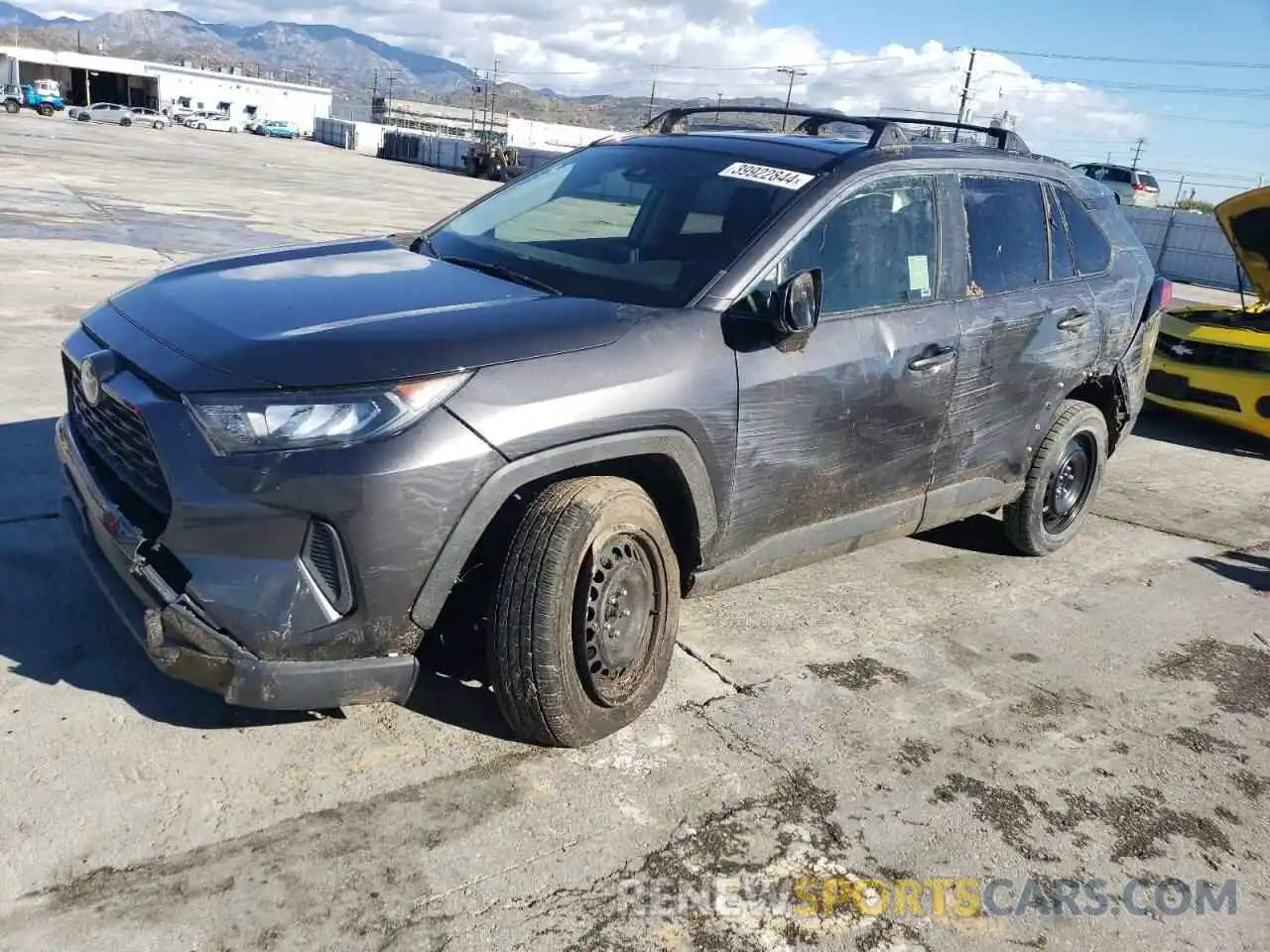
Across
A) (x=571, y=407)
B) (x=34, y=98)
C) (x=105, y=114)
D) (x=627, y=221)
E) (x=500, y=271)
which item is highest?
(x=627, y=221)

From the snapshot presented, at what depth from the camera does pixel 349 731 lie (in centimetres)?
314

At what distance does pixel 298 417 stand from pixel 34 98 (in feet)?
230

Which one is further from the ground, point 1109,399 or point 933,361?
point 933,361

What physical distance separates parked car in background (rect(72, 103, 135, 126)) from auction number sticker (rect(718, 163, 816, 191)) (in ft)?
215

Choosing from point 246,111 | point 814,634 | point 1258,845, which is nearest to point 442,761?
point 814,634

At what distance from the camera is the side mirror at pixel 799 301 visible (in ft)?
10.5

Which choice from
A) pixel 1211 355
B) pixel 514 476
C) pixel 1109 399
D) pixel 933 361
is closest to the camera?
pixel 514 476

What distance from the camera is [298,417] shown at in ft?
8.41

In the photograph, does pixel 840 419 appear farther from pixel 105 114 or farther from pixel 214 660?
pixel 105 114

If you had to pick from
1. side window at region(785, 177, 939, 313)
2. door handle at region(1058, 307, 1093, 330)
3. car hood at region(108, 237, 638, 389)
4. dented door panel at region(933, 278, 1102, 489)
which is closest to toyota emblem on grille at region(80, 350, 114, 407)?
car hood at region(108, 237, 638, 389)

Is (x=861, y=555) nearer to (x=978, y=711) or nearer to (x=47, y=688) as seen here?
(x=978, y=711)

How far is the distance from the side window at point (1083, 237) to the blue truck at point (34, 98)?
6446cm

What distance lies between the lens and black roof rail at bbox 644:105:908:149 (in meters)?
4.12

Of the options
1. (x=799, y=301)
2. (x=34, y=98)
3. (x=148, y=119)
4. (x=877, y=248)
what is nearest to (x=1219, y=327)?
(x=877, y=248)
